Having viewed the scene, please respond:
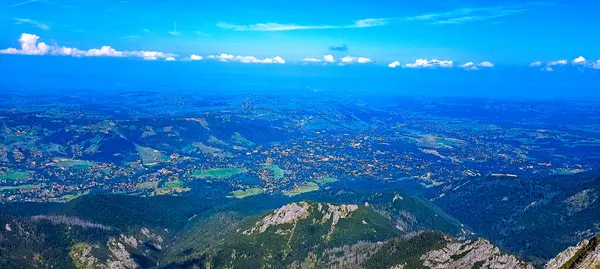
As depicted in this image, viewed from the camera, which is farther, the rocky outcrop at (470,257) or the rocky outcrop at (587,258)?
the rocky outcrop at (470,257)

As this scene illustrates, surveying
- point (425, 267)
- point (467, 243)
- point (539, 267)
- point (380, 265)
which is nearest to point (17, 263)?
point (380, 265)

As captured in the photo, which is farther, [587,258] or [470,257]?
[470,257]

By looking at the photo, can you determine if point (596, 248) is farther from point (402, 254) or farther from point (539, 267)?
point (402, 254)

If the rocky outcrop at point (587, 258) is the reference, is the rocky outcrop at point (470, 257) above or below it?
below

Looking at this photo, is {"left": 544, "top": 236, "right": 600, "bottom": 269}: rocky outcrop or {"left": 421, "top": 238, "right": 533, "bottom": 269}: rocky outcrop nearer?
{"left": 544, "top": 236, "right": 600, "bottom": 269}: rocky outcrop

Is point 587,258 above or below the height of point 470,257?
above

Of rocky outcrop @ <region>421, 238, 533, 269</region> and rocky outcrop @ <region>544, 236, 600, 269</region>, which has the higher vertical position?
rocky outcrop @ <region>544, 236, 600, 269</region>

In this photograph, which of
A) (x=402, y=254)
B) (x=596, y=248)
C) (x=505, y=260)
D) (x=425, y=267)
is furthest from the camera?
(x=402, y=254)

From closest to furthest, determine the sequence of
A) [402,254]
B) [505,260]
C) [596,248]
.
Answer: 1. [596,248]
2. [505,260]
3. [402,254]
